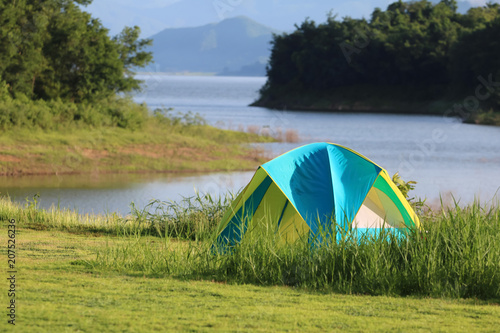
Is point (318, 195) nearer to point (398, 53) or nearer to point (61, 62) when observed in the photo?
point (61, 62)

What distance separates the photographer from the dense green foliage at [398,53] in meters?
70.7

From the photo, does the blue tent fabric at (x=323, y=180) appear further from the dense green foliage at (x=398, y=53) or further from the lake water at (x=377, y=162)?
the dense green foliage at (x=398, y=53)

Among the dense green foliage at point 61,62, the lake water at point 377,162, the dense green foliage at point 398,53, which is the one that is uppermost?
the dense green foliage at point 398,53

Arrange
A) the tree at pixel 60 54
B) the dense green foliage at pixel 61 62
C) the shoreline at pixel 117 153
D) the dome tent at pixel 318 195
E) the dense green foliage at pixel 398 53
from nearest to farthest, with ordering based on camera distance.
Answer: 1. the dome tent at pixel 318 195
2. the shoreline at pixel 117 153
3. the dense green foliage at pixel 61 62
4. the tree at pixel 60 54
5. the dense green foliage at pixel 398 53

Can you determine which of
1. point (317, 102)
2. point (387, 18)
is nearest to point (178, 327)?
point (317, 102)

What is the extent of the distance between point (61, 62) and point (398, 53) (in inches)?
2114

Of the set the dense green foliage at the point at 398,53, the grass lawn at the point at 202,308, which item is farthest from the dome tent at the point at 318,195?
the dense green foliage at the point at 398,53

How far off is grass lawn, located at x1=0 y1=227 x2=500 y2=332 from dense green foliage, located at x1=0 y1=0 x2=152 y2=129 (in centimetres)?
2412

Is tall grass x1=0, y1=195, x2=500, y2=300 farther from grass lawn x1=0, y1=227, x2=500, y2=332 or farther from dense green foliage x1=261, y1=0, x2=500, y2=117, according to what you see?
dense green foliage x1=261, y1=0, x2=500, y2=117

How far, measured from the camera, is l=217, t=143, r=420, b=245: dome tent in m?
9.98

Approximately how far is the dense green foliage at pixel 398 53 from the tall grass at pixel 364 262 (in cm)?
5957

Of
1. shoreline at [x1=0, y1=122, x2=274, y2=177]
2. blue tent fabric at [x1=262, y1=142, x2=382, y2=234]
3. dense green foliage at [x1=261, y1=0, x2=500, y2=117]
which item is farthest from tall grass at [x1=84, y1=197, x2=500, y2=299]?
dense green foliage at [x1=261, y1=0, x2=500, y2=117]

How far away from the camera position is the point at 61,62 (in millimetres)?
33594

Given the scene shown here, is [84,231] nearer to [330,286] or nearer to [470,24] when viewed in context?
[330,286]
